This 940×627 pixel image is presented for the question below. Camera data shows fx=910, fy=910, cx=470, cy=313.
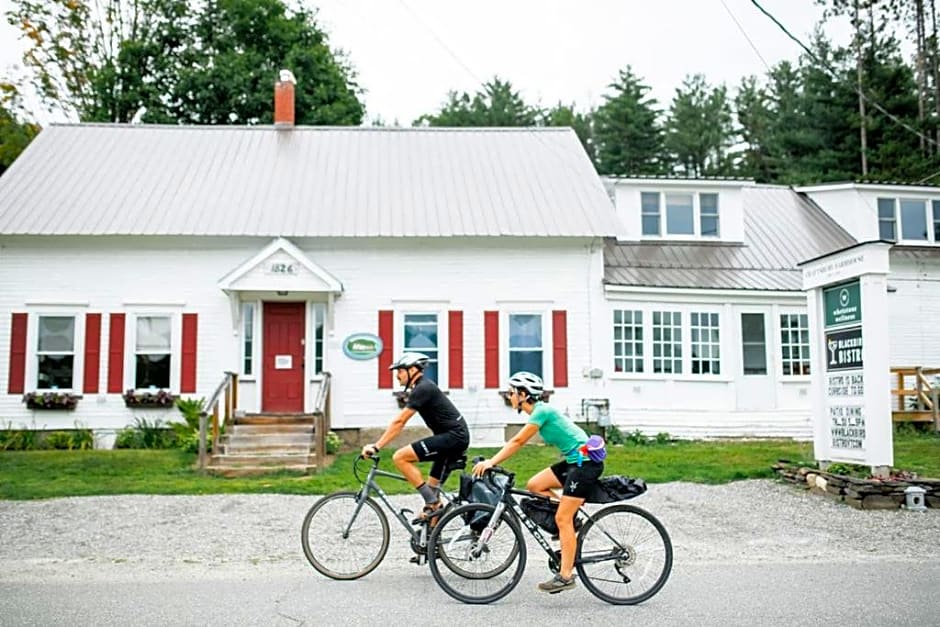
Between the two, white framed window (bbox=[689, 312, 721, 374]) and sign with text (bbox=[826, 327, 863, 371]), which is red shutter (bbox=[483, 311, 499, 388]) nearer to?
white framed window (bbox=[689, 312, 721, 374])

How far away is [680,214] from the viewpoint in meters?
21.9

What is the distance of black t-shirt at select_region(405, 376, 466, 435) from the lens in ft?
26.2

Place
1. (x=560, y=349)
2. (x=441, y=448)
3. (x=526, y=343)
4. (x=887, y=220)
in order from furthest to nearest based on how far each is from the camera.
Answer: (x=887, y=220), (x=526, y=343), (x=560, y=349), (x=441, y=448)

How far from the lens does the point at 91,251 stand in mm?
Result: 18594

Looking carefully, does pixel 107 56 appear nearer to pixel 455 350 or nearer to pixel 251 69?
pixel 251 69

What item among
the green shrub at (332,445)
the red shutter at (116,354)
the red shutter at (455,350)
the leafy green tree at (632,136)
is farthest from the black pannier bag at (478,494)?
the leafy green tree at (632,136)

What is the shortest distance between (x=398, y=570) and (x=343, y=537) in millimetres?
808

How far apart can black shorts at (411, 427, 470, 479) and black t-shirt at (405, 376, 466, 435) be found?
0.06 m

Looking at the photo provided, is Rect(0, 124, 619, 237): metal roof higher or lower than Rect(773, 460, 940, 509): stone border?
higher

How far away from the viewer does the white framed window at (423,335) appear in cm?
1888

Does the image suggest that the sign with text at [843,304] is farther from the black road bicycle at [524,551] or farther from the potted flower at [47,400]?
the potted flower at [47,400]

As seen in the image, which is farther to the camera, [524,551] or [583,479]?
[524,551]

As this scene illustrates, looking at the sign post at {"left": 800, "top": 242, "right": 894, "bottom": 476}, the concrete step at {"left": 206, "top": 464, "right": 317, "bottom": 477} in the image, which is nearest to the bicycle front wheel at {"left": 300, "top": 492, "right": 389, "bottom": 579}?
the concrete step at {"left": 206, "top": 464, "right": 317, "bottom": 477}

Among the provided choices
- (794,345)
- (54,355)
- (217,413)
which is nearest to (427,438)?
(217,413)
